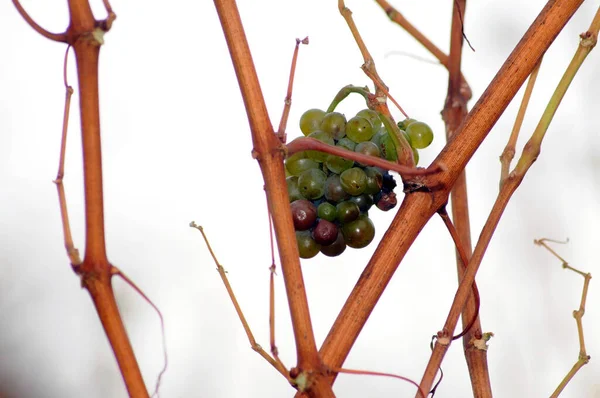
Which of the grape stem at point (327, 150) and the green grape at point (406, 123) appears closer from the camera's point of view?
Result: the grape stem at point (327, 150)

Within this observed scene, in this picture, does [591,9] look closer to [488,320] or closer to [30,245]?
[488,320]

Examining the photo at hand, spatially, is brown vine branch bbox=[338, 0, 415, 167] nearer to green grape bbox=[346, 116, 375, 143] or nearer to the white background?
green grape bbox=[346, 116, 375, 143]

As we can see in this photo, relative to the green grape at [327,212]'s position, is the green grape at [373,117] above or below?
above

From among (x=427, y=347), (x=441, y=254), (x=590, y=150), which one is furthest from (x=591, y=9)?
(x=427, y=347)

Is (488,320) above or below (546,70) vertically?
below

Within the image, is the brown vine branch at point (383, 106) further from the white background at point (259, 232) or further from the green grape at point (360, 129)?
the white background at point (259, 232)

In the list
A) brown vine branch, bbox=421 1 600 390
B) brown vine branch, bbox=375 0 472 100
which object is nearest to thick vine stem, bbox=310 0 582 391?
brown vine branch, bbox=421 1 600 390

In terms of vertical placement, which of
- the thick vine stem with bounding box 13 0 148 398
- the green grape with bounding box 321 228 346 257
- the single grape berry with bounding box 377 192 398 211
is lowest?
the thick vine stem with bounding box 13 0 148 398

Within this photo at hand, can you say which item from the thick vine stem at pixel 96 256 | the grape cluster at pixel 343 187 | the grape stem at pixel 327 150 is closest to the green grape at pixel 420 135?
the grape cluster at pixel 343 187
